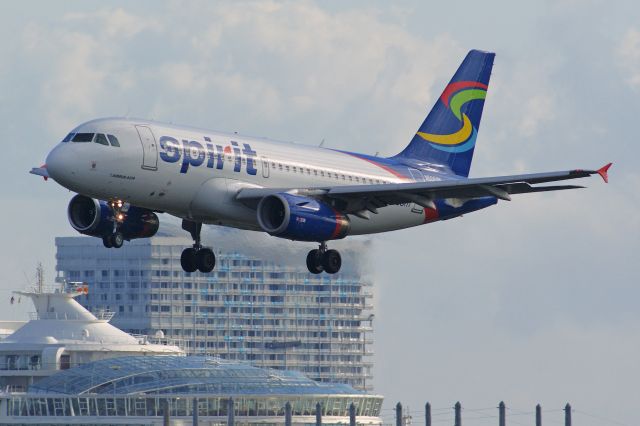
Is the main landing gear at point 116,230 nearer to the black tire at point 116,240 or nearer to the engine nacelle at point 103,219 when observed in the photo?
the black tire at point 116,240

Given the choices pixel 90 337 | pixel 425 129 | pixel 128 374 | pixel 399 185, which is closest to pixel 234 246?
pixel 425 129

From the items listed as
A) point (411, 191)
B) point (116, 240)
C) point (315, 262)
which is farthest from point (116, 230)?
point (411, 191)

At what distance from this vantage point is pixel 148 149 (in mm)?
75562

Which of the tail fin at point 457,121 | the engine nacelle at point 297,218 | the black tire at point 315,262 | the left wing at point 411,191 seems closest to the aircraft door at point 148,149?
the left wing at point 411,191

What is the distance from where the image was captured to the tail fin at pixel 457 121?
92312 mm

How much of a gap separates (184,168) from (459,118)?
22.6 metres

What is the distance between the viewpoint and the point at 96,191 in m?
75.0

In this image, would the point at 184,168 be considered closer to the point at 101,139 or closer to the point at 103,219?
the point at 101,139

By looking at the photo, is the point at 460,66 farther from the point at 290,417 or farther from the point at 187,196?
the point at 290,417

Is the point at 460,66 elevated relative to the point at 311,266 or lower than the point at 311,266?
elevated

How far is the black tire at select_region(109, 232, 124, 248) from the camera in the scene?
77.9 metres

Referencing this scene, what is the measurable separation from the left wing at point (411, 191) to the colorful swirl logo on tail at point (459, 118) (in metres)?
11.2

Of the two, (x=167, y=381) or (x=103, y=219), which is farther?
(x=167, y=381)

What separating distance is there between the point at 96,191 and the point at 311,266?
11354 mm
